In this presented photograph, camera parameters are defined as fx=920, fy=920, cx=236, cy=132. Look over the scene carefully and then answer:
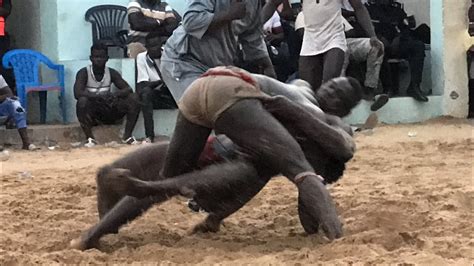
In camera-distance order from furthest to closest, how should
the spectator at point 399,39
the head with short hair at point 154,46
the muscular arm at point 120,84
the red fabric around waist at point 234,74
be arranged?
the spectator at point 399,39
the head with short hair at point 154,46
the muscular arm at point 120,84
the red fabric around waist at point 234,74

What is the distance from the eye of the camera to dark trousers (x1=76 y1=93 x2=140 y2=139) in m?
12.4

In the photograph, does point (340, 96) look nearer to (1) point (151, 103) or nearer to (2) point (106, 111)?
(1) point (151, 103)

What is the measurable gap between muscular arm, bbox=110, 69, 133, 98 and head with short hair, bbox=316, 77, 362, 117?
786 cm

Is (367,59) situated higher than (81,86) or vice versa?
(367,59)

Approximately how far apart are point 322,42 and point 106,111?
4.10m

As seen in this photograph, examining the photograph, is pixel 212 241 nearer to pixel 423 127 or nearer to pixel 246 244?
pixel 246 244

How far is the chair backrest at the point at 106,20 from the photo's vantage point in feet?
46.3

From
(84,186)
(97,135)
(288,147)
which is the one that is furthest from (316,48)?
(288,147)

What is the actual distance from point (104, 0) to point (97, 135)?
2.75 m

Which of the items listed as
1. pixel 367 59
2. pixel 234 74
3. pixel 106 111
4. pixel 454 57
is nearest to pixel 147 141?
pixel 106 111

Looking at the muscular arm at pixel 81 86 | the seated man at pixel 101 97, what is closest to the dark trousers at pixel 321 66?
the seated man at pixel 101 97

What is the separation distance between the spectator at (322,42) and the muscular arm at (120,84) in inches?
143

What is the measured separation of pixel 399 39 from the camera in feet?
45.4

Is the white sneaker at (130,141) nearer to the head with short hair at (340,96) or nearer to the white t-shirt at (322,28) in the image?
the white t-shirt at (322,28)
